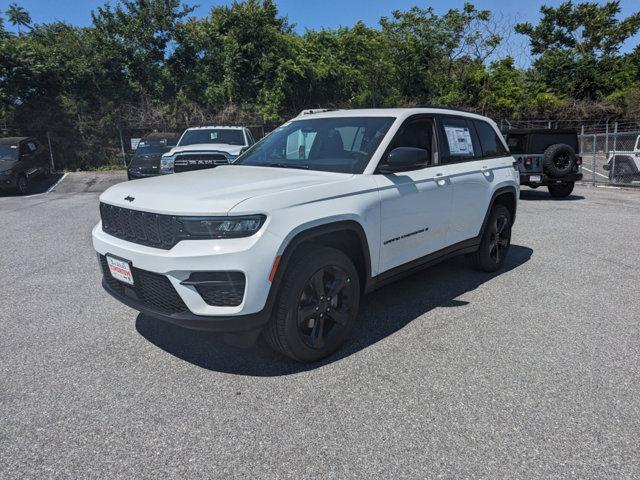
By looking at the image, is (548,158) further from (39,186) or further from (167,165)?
(39,186)

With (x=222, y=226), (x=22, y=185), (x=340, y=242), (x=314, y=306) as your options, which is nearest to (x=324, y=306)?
(x=314, y=306)

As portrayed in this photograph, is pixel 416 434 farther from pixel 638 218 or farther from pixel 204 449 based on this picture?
pixel 638 218

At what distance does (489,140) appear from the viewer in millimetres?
5570

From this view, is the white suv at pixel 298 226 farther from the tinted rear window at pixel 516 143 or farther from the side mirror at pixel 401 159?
the tinted rear window at pixel 516 143

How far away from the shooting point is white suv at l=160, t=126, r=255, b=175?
383 inches

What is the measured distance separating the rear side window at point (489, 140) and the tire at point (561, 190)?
7553 mm

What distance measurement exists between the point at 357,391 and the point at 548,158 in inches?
411

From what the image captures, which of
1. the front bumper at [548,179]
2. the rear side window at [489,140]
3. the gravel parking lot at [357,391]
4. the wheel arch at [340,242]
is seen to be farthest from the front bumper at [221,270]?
the front bumper at [548,179]

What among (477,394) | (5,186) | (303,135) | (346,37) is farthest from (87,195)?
(346,37)

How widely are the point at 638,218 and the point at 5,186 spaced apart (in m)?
16.1

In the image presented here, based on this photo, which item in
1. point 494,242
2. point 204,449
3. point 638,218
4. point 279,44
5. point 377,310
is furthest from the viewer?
point 279,44

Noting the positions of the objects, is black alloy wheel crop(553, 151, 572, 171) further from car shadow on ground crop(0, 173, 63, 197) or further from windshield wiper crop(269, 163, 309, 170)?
car shadow on ground crop(0, 173, 63, 197)

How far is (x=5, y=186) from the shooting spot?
14320mm

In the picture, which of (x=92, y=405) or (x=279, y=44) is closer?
(x=92, y=405)
